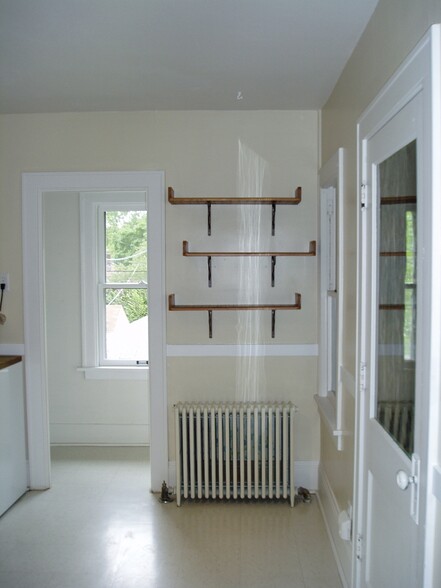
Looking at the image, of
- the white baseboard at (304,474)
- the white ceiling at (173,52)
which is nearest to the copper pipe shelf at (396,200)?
the white ceiling at (173,52)

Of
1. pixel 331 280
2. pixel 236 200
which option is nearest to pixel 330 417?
pixel 331 280

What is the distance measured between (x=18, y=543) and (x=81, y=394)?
1.51m

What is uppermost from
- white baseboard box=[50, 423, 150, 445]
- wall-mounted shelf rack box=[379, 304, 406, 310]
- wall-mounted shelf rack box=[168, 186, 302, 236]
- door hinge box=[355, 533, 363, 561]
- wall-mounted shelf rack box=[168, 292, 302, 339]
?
wall-mounted shelf rack box=[168, 186, 302, 236]

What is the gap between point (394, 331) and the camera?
159 cm

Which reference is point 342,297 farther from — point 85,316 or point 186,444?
point 85,316

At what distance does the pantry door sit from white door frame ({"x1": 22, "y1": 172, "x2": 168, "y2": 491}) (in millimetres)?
1452

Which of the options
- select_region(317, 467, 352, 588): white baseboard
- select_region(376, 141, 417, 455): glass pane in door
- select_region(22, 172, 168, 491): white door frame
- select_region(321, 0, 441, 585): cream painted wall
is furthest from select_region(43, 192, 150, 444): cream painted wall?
select_region(376, 141, 417, 455): glass pane in door

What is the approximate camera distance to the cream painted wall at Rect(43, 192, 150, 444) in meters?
3.83

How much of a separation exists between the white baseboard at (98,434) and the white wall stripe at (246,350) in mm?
1236

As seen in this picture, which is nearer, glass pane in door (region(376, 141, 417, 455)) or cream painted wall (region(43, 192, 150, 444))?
glass pane in door (region(376, 141, 417, 455))

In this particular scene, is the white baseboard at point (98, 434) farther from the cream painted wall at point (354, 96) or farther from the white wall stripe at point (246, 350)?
the cream painted wall at point (354, 96)

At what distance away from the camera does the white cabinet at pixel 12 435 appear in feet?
9.14

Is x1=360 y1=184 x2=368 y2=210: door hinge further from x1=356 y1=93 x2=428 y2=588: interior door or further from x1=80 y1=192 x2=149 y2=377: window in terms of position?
x1=80 y1=192 x2=149 y2=377: window

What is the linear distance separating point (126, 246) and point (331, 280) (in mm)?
1924
